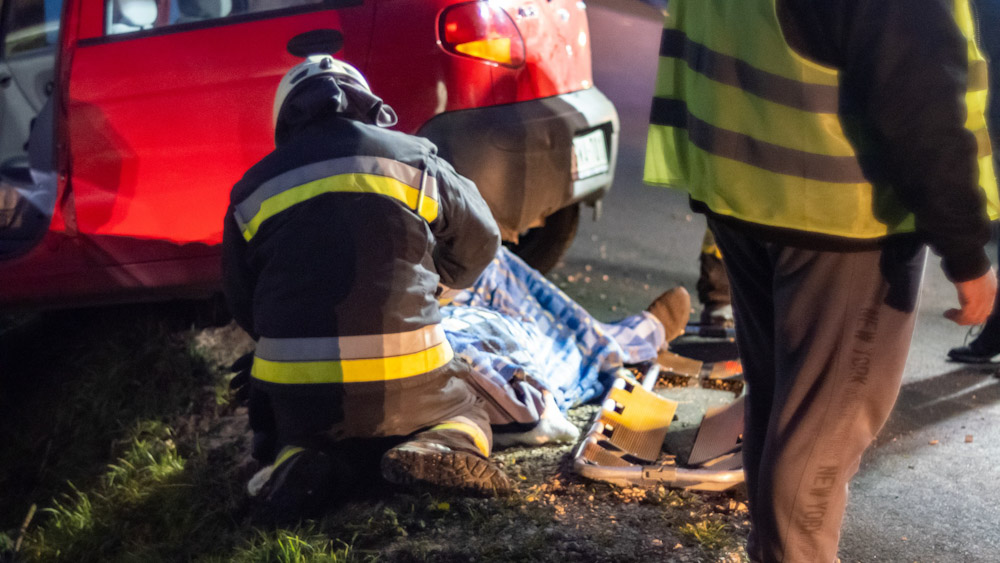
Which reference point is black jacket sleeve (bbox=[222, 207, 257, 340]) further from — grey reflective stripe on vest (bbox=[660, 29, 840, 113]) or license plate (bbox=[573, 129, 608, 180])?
license plate (bbox=[573, 129, 608, 180])

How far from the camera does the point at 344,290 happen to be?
2.49 metres

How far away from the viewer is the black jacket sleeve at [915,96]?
1.41 m

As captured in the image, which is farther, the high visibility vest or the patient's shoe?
the patient's shoe

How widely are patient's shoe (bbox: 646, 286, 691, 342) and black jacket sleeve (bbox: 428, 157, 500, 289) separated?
1.34 meters

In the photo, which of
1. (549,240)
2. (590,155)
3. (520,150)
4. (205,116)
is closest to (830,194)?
(520,150)

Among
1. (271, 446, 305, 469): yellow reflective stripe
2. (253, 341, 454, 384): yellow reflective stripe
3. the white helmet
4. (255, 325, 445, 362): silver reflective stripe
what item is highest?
the white helmet

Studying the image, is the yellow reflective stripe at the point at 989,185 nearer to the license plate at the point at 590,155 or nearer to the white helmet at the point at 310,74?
the white helmet at the point at 310,74

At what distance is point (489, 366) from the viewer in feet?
10.1

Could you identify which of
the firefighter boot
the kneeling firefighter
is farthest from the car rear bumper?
the firefighter boot

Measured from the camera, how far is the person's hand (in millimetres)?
1566

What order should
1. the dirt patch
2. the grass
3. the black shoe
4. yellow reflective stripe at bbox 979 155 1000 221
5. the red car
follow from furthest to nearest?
the black shoe, the red car, the grass, the dirt patch, yellow reflective stripe at bbox 979 155 1000 221

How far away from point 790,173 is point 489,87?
6.88ft

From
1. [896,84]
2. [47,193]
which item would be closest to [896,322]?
[896,84]

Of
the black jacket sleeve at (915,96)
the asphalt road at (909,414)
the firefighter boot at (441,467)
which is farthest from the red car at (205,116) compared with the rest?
the black jacket sleeve at (915,96)
